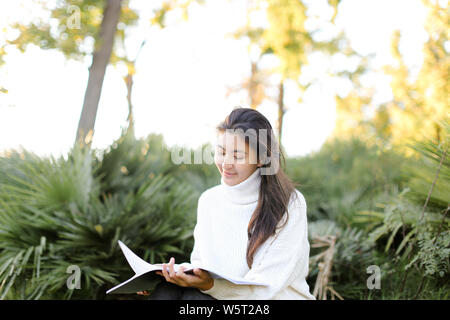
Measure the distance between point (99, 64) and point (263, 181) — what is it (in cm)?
623

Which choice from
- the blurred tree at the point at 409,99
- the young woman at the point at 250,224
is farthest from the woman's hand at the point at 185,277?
the blurred tree at the point at 409,99

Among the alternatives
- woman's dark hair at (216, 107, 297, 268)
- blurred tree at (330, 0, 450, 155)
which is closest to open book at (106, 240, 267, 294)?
woman's dark hair at (216, 107, 297, 268)

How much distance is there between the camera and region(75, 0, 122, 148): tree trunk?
7.61 m

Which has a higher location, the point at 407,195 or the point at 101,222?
the point at 407,195

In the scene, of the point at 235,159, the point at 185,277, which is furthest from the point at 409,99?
the point at 185,277

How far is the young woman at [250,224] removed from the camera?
212 cm

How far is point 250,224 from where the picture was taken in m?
2.38

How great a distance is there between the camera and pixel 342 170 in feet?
22.4

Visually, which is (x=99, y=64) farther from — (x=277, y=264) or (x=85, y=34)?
(x=277, y=264)

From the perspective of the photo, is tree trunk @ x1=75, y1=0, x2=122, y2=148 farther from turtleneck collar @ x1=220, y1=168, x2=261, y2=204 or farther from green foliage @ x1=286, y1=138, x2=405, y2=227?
turtleneck collar @ x1=220, y1=168, x2=261, y2=204

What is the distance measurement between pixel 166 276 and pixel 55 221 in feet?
7.01

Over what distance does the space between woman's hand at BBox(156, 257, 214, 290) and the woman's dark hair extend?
354mm

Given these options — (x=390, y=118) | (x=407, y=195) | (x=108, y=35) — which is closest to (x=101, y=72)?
(x=108, y=35)
